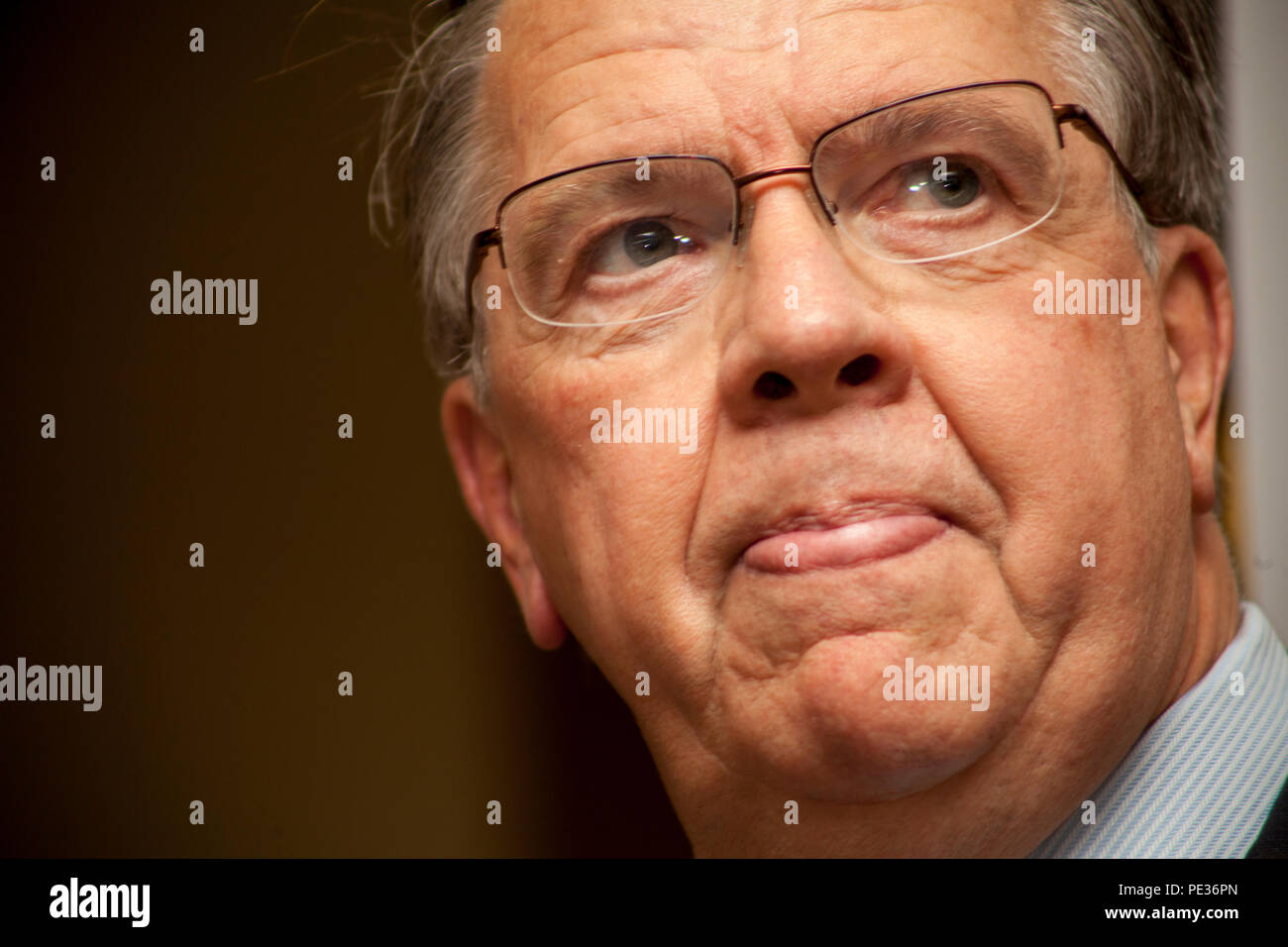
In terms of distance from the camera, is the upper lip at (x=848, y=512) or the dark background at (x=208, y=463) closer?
the upper lip at (x=848, y=512)

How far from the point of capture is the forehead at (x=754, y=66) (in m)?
1.13

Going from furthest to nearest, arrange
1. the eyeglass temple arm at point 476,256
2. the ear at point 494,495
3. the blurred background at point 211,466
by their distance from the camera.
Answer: the blurred background at point 211,466 → the ear at point 494,495 → the eyeglass temple arm at point 476,256

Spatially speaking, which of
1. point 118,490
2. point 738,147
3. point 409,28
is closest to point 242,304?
point 118,490

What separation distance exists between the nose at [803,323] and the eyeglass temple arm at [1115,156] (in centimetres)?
24

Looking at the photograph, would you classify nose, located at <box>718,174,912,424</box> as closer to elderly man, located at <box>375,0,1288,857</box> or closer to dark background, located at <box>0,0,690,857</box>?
elderly man, located at <box>375,0,1288,857</box>

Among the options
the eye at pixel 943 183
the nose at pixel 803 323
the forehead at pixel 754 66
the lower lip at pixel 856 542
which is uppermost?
the forehead at pixel 754 66

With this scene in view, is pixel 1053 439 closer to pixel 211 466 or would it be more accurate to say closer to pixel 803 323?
pixel 803 323

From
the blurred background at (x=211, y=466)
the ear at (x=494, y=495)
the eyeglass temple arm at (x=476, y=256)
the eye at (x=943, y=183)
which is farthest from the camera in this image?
the blurred background at (x=211, y=466)

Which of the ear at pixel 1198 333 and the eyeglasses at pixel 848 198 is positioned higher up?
the eyeglasses at pixel 848 198

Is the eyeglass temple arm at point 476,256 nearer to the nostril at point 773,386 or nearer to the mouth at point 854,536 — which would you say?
the nostril at point 773,386

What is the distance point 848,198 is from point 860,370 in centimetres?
19

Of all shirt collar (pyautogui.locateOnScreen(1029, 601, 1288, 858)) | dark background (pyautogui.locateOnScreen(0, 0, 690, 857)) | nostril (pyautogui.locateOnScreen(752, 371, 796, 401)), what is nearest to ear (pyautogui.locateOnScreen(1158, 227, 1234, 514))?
shirt collar (pyautogui.locateOnScreen(1029, 601, 1288, 858))

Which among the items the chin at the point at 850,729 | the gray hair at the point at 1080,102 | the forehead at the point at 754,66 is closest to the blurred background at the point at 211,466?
the gray hair at the point at 1080,102

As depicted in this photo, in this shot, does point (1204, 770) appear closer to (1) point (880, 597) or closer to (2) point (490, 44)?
(1) point (880, 597)
